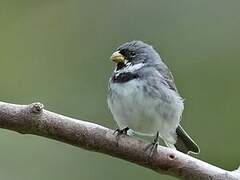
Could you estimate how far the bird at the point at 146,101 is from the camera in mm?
2885

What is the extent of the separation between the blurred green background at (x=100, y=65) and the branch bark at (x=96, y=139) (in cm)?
241

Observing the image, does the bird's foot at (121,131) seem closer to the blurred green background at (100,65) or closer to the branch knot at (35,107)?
the branch knot at (35,107)

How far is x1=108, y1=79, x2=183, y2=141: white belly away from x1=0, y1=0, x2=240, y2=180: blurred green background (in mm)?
1932

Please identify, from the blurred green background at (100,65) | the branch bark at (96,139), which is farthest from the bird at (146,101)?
the blurred green background at (100,65)

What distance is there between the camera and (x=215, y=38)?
18.0 ft

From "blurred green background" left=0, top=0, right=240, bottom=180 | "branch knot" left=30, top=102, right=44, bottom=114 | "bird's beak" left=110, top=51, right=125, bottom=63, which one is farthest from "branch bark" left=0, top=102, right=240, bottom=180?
"blurred green background" left=0, top=0, right=240, bottom=180

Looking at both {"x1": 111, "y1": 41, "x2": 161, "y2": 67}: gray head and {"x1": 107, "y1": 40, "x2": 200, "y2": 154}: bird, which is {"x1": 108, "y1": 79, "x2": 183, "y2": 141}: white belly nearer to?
{"x1": 107, "y1": 40, "x2": 200, "y2": 154}: bird

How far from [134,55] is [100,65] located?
6.99ft

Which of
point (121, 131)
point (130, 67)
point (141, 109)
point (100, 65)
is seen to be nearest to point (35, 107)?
point (121, 131)

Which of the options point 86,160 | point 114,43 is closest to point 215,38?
point 114,43

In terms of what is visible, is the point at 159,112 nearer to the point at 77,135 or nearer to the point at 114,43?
the point at 77,135

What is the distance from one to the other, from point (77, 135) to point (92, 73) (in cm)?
289

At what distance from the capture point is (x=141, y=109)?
288 centimetres

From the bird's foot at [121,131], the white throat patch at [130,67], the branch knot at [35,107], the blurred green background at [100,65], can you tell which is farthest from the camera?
the blurred green background at [100,65]
